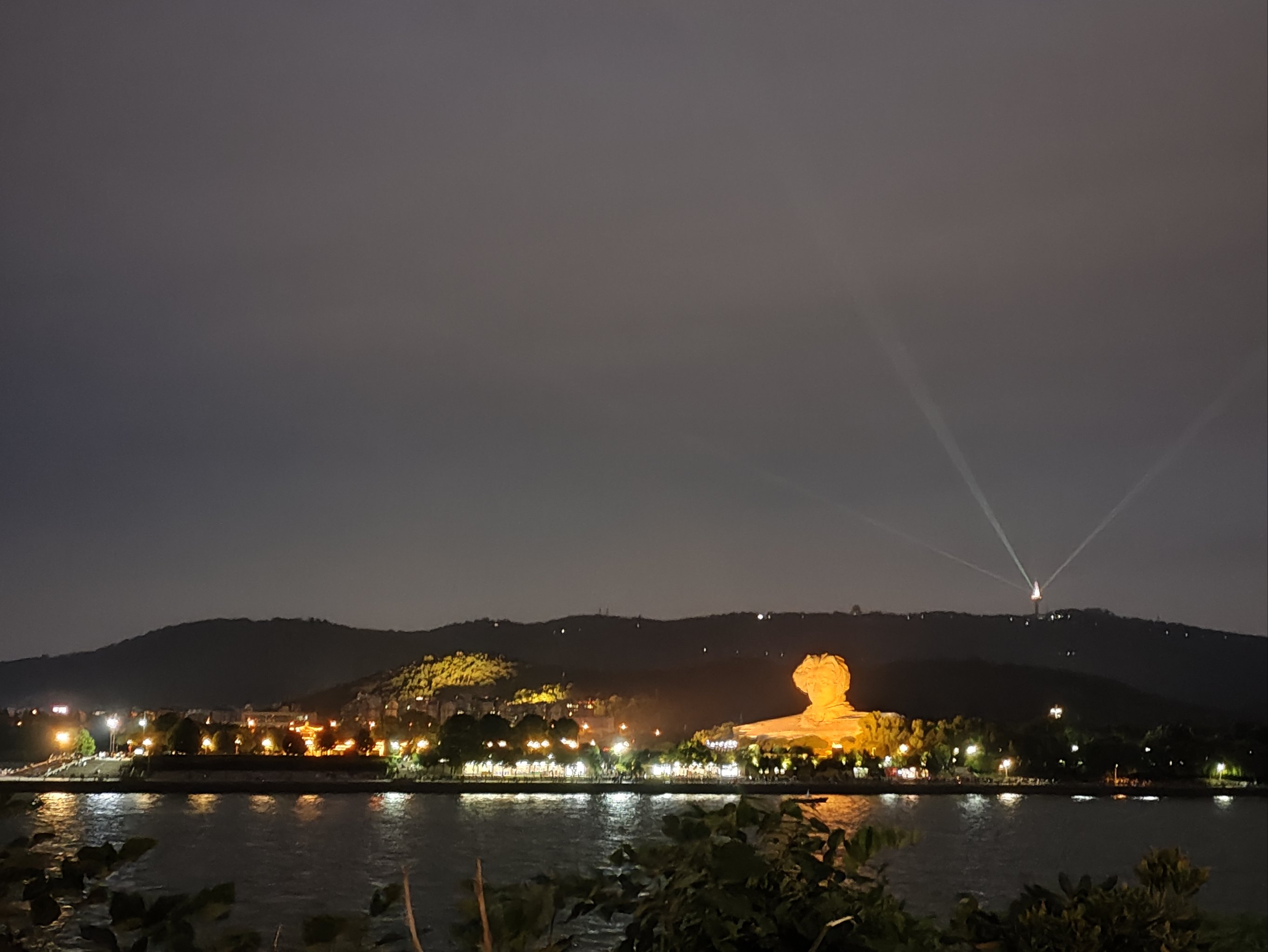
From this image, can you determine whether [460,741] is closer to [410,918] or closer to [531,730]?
[531,730]

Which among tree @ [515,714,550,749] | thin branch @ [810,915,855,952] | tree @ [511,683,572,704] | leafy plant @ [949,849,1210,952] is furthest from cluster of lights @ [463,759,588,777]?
thin branch @ [810,915,855,952]

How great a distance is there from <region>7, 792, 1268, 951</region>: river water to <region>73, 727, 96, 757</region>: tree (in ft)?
77.8

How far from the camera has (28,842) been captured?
160 inches

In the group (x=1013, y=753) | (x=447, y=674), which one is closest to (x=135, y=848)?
(x=1013, y=753)

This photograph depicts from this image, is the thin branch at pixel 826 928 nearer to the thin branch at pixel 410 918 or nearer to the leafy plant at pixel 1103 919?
the thin branch at pixel 410 918

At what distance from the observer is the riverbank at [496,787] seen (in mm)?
75875

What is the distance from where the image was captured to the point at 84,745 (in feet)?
324

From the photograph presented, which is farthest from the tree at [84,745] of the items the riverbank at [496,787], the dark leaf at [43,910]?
the dark leaf at [43,910]

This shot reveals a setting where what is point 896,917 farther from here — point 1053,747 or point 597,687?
point 597,687

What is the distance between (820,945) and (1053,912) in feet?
5.81

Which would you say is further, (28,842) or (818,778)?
(818,778)

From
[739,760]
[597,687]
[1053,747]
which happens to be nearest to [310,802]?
[739,760]

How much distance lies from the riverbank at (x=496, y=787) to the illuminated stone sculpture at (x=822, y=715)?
746 centimetres

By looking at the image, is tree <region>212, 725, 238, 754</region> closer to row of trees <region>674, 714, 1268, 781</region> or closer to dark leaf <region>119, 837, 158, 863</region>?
row of trees <region>674, 714, 1268, 781</region>
